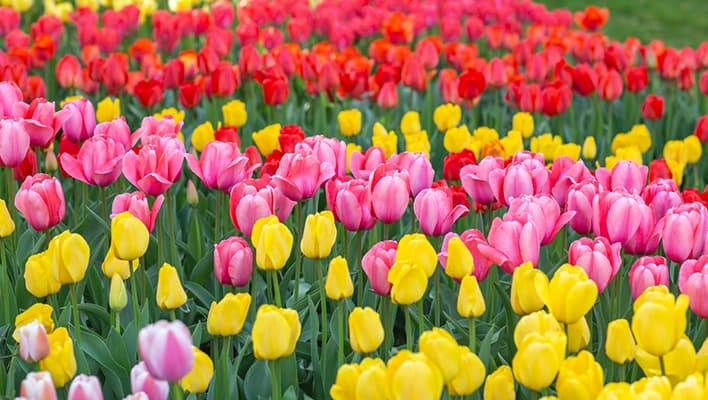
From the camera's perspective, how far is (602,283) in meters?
2.12

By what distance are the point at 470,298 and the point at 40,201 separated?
113 cm

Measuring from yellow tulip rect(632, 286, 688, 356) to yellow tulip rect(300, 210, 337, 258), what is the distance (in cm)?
74

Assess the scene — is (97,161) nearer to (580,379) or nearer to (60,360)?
(60,360)

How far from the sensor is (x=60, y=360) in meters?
1.91

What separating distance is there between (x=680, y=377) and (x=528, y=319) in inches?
12.7

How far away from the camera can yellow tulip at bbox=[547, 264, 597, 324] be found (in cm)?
185

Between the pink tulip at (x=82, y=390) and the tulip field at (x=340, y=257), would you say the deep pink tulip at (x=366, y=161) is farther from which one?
the pink tulip at (x=82, y=390)

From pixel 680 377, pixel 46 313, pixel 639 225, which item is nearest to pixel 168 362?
pixel 46 313

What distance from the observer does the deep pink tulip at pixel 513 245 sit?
2139mm

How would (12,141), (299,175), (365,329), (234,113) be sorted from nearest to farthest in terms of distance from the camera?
(365,329) → (299,175) → (12,141) → (234,113)

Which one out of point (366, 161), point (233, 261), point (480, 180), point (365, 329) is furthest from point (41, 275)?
point (480, 180)

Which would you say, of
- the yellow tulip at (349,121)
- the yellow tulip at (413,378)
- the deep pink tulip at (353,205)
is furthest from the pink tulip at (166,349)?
the yellow tulip at (349,121)

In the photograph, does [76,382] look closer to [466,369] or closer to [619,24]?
[466,369]

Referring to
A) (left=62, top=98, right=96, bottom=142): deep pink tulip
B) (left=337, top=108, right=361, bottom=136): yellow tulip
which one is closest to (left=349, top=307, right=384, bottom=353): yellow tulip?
(left=62, top=98, right=96, bottom=142): deep pink tulip
